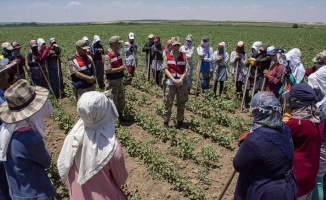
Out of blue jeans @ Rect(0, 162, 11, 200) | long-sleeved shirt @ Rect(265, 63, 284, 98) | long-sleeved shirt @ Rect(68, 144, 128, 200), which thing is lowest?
blue jeans @ Rect(0, 162, 11, 200)

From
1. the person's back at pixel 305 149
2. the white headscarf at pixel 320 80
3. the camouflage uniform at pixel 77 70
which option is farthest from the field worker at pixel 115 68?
the person's back at pixel 305 149

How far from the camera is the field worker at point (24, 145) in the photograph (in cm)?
259

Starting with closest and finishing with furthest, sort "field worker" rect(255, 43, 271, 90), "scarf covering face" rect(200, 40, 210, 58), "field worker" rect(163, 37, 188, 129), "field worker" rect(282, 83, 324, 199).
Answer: "field worker" rect(282, 83, 324, 199) < "field worker" rect(163, 37, 188, 129) < "field worker" rect(255, 43, 271, 90) < "scarf covering face" rect(200, 40, 210, 58)

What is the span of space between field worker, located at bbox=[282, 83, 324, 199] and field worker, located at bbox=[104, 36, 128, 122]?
14.2ft

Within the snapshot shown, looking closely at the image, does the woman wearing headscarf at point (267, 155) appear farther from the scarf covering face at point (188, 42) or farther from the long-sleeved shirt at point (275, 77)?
the scarf covering face at point (188, 42)

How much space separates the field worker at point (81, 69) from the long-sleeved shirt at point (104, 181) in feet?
12.8

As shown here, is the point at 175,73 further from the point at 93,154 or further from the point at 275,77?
the point at 93,154

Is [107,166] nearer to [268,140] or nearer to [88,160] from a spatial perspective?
[88,160]

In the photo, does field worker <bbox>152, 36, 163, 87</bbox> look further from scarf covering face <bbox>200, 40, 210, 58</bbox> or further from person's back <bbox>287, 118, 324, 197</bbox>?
person's back <bbox>287, 118, 324, 197</bbox>

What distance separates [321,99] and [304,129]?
6.65ft

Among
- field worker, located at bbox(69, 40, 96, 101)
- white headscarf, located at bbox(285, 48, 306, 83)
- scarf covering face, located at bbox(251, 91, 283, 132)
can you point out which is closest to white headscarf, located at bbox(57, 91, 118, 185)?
scarf covering face, located at bbox(251, 91, 283, 132)

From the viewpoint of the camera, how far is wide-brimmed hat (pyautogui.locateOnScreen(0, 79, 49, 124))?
8.65ft

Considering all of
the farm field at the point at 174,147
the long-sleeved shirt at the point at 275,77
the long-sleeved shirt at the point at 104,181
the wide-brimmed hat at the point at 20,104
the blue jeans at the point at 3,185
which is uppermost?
the wide-brimmed hat at the point at 20,104

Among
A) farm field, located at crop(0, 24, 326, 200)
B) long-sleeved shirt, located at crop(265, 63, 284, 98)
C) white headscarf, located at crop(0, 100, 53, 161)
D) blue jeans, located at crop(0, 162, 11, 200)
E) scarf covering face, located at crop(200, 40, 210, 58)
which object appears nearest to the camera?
white headscarf, located at crop(0, 100, 53, 161)
